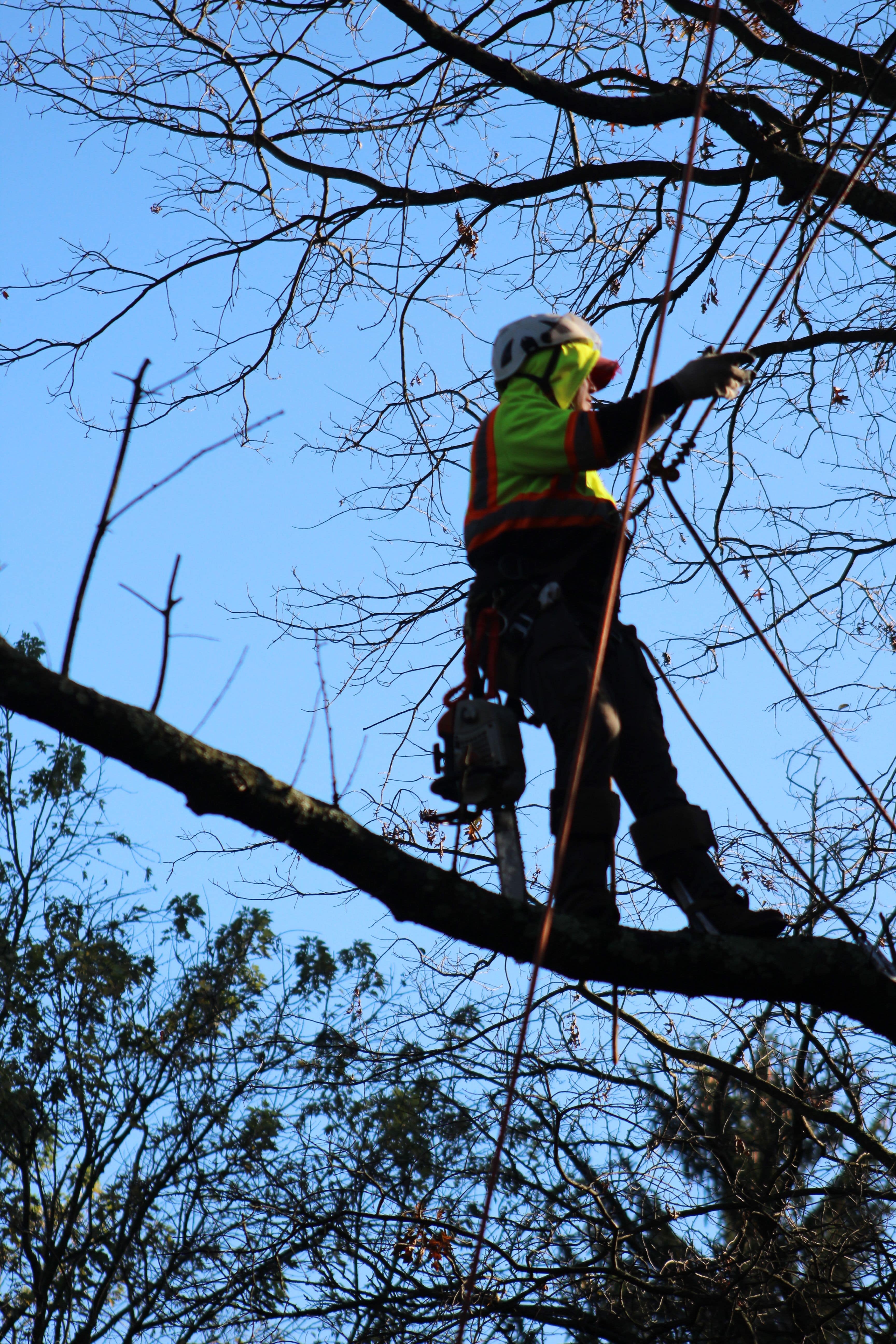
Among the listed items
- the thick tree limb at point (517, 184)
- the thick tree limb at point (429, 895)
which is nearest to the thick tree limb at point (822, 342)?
the thick tree limb at point (517, 184)

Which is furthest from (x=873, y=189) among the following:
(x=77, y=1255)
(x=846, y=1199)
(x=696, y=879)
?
(x=77, y=1255)

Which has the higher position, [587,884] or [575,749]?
[575,749]

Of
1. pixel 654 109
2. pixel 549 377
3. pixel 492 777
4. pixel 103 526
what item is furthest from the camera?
pixel 654 109

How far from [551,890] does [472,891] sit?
13.2 inches

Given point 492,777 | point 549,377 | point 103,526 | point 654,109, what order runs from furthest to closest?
point 654,109
point 549,377
point 492,777
point 103,526

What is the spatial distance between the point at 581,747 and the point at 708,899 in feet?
2.72

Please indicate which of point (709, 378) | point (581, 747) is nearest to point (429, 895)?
point (581, 747)

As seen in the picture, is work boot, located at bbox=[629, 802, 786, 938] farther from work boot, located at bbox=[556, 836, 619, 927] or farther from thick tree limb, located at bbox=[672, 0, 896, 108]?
thick tree limb, located at bbox=[672, 0, 896, 108]

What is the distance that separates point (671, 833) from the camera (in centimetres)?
378

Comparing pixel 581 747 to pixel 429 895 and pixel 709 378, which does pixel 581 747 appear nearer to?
pixel 429 895

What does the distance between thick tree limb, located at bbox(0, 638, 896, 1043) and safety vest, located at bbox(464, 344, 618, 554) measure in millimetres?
1234

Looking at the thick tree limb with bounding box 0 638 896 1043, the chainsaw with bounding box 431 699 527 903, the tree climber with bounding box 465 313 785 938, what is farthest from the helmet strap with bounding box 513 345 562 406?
the thick tree limb with bounding box 0 638 896 1043

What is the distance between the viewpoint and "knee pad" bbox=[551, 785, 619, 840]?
361cm

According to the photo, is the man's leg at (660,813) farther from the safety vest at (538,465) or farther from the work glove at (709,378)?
the work glove at (709,378)
